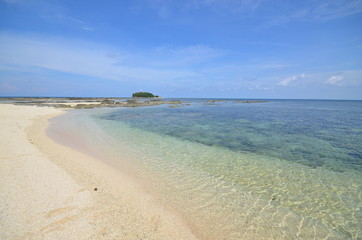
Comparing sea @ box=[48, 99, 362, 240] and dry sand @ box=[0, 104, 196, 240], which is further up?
dry sand @ box=[0, 104, 196, 240]

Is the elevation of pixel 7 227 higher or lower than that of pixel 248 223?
higher

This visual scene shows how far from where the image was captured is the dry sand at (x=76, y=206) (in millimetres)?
4500

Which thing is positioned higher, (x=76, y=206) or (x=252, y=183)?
(x=76, y=206)

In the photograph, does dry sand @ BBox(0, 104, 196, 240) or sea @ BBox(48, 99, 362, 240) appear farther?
sea @ BBox(48, 99, 362, 240)

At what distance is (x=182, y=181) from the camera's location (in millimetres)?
7965

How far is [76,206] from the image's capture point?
5.49m

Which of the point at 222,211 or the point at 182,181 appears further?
the point at 182,181

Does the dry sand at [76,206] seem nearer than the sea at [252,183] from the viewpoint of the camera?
Yes

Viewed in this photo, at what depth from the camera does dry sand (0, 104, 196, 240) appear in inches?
177

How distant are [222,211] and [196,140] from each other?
33.1 ft

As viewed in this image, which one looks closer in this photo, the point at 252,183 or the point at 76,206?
the point at 76,206

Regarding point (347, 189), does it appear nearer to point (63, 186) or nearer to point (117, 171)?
point (117, 171)

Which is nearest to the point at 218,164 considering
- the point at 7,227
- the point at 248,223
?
the point at 248,223

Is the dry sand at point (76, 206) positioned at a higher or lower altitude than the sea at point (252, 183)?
higher
